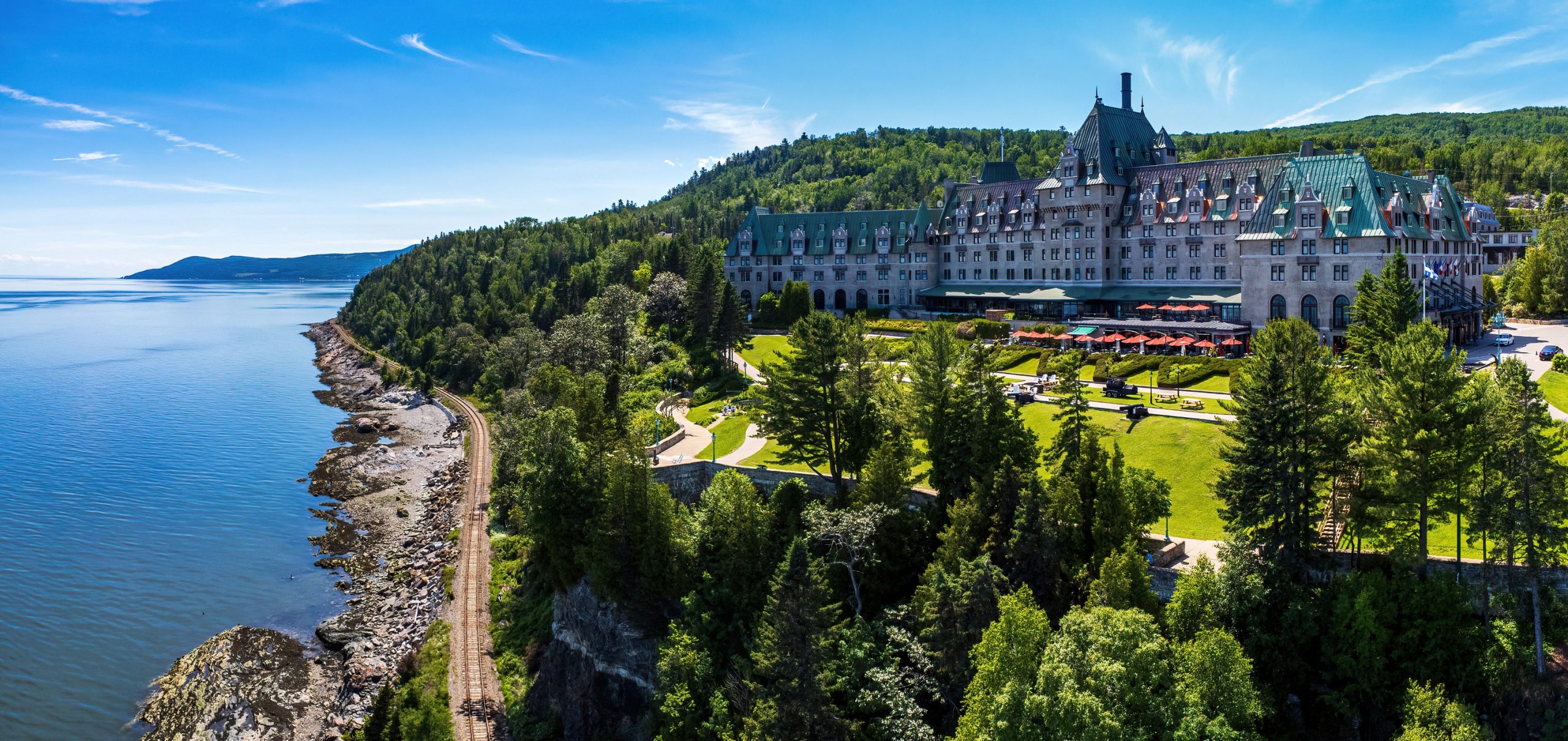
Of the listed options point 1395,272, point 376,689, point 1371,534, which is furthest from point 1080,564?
point 376,689

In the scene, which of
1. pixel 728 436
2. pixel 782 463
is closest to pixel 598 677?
pixel 782 463

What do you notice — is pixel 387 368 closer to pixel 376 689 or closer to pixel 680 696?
pixel 376 689

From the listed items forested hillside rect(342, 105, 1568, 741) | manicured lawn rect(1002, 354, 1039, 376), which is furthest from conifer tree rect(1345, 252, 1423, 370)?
manicured lawn rect(1002, 354, 1039, 376)

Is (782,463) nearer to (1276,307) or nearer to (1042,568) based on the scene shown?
(1042,568)

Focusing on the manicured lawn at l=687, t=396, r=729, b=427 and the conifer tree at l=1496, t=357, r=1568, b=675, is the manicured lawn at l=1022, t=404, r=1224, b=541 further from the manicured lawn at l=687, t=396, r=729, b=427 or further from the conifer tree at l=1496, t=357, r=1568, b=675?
the manicured lawn at l=687, t=396, r=729, b=427

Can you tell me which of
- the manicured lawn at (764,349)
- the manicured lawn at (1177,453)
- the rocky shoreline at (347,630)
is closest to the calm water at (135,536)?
the rocky shoreline at (347,630)

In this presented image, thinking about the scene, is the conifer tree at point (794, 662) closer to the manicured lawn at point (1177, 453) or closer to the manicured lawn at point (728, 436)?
the manicured lawn at point (1177, 453)
